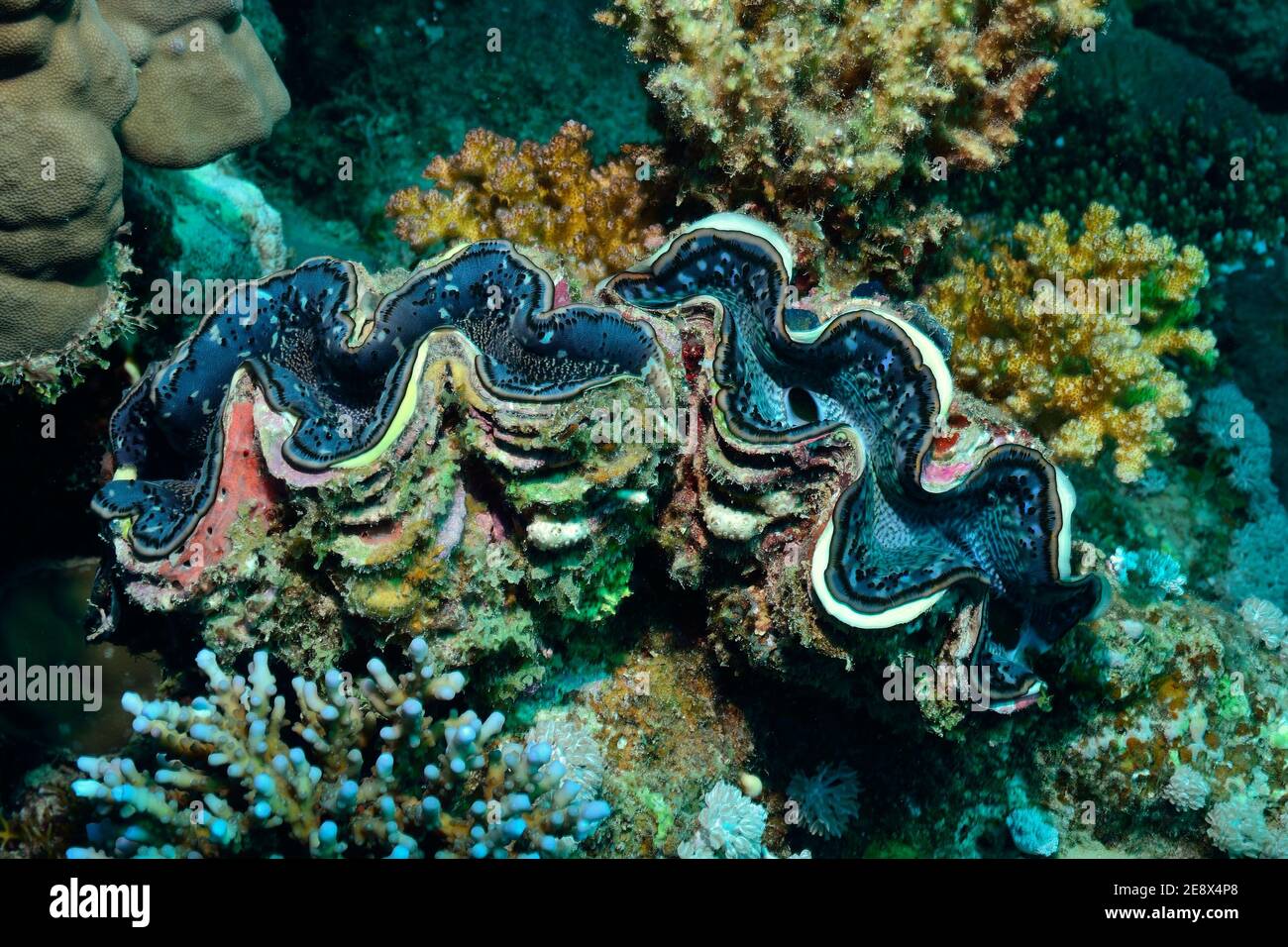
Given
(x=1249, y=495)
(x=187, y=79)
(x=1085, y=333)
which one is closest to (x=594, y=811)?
(x=1085, y=333)

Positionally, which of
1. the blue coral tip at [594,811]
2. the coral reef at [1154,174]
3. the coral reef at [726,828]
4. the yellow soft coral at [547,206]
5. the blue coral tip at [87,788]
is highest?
the coral reef at [1154,174]

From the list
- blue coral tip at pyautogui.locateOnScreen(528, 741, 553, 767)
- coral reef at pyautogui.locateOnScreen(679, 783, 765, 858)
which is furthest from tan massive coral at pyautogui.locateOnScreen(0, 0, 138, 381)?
coral reef at pyautogui.locateOnScreen(679, 783, 765, 858)

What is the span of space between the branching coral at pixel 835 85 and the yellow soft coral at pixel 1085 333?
0.53 m

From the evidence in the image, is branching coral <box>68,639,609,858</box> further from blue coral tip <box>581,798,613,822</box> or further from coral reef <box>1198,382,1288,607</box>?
coral reef <box>1198,382,1288,607</box>

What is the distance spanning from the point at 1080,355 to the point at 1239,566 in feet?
7.11

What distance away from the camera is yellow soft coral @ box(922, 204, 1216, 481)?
351cm

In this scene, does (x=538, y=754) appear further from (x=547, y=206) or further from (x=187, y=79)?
(x=187, y=79)

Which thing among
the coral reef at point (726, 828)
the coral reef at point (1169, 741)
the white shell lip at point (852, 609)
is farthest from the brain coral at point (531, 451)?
the coral reef at point (726, 828)

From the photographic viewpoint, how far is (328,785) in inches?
107

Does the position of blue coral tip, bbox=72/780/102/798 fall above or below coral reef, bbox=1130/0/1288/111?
below

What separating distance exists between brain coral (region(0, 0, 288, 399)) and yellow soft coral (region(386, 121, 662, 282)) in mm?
734

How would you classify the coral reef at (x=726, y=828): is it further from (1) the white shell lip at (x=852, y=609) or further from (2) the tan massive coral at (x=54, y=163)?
(2) the tan massive coral at (x=54, y=163)

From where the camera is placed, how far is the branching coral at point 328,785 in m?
2.57

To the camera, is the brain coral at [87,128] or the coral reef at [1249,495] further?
the coral reef at [1249,495]
